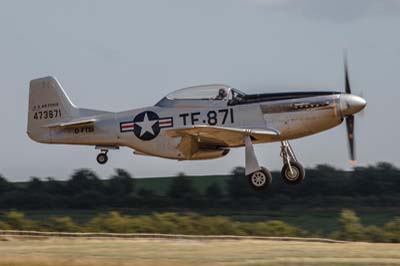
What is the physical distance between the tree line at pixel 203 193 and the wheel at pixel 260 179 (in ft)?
143

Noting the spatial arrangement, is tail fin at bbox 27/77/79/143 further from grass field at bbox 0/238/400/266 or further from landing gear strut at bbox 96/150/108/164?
grass field at bbox 0/238/400/266

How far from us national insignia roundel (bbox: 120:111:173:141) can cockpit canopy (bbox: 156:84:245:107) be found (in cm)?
51

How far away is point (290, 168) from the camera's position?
33281 mm

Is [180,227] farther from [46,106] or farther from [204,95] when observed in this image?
[204,95]

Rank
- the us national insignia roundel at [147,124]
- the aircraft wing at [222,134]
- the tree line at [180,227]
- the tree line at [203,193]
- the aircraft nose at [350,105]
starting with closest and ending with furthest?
the aircraft wing at [222,134] < the aircraft nose at [350,105] < the us national insignia roundel at [147,124] < the tree line at [180,227] < the tree line at [203,193]

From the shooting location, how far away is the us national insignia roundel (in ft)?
112

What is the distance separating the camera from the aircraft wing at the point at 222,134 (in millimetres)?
32469

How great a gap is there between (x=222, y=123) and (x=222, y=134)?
22.5 inches

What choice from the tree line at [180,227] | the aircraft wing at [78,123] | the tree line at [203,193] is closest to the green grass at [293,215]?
the tree line at [203,193]

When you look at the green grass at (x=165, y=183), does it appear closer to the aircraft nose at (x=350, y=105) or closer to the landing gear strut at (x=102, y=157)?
the landing gear strut at (x=102, y=157)

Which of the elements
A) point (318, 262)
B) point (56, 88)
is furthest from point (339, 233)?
point (318, 262)

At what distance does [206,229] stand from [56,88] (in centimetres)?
1619

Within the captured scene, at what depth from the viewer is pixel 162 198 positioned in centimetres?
7906

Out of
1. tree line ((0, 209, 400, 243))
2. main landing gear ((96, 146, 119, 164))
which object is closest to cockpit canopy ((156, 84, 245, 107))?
main landing gear ((96, 146, 119, 164))
